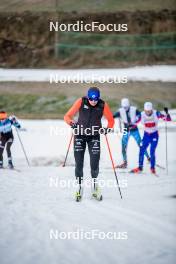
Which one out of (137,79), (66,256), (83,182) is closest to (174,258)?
(66,256)

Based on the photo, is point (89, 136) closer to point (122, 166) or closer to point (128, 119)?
point (122, 166)

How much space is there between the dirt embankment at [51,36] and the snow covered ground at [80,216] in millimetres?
911

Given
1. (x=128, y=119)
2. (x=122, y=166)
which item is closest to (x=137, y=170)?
(x=122, y=166)

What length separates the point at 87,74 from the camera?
549cm

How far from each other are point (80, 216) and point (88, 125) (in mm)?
1147

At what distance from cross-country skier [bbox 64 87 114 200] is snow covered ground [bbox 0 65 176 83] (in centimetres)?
31

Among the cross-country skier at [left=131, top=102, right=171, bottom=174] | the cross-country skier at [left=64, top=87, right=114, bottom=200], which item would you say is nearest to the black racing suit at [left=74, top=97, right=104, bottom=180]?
the cross-country skier at [left=64, top=87, right=114, bottom=200]

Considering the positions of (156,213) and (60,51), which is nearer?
(156,213)

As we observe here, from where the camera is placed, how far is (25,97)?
6.11 meters

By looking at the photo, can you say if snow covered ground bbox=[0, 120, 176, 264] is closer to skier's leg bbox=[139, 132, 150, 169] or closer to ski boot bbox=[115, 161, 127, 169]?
ski boot bbox=[115, 161, 127, 169]

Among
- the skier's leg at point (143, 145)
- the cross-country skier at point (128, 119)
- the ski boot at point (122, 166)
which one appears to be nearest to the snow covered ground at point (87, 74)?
the cross-country skier at point (128, 119)

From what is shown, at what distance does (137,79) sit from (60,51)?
3.64 feet

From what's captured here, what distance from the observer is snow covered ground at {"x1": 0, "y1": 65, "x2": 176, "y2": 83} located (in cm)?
533

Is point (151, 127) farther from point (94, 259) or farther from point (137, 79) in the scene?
point (94, 259)
